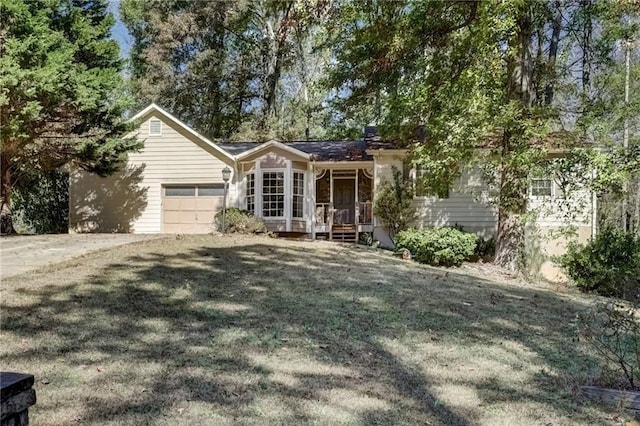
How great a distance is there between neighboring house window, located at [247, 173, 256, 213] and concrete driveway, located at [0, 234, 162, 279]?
513 centimetres

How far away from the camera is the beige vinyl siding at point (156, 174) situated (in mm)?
17141

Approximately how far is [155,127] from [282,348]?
560 inches

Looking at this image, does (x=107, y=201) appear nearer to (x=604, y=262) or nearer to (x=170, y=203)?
(x=170, y=203)

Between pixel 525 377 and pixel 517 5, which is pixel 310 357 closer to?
pixel 525 377

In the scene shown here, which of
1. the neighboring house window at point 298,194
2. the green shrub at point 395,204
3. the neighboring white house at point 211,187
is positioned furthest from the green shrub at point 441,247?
the neighboring house window at point 298,194

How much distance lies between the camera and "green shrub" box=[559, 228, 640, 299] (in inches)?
454

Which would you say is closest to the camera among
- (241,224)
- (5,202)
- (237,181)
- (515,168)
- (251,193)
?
(515,168)

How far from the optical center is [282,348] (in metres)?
5.06

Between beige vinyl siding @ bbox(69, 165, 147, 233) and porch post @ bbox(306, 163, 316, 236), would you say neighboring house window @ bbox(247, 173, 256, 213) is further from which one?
beige vinyl siding @ bbox(69, 165, 147, 233)

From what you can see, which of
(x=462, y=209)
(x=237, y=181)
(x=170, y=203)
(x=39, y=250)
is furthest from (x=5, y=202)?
(x=462, y=209)

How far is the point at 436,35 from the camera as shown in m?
12.9

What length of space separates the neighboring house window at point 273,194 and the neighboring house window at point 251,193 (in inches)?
14.6

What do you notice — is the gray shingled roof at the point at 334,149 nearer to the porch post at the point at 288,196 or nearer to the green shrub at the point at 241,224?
the porch post at the point at 288,196

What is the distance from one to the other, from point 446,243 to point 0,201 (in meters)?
13.4
